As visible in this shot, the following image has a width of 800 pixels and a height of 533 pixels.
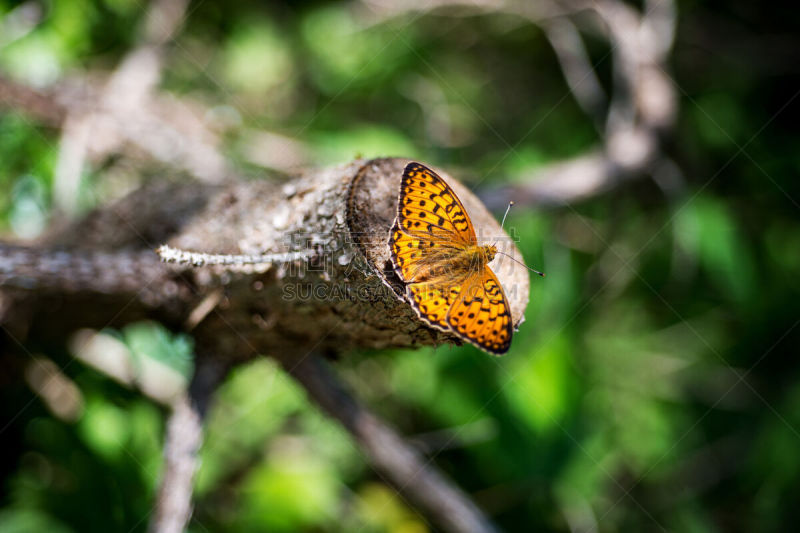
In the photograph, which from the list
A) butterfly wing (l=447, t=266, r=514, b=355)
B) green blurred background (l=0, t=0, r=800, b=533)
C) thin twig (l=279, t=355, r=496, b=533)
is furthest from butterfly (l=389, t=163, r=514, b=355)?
green blurred background (l=0, t=0, r=800, b=533)

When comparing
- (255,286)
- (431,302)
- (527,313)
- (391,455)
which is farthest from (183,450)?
(527,313)

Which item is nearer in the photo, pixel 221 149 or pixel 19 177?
pixel 19 177

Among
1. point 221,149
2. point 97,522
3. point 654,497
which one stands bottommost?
point 654,497

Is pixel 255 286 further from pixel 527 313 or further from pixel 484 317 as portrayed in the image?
pixel 527 313

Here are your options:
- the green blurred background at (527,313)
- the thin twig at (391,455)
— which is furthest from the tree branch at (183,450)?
the green blurred background at (527,313)

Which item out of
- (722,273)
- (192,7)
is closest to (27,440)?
(192,7)

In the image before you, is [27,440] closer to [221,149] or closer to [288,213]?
[221,149]

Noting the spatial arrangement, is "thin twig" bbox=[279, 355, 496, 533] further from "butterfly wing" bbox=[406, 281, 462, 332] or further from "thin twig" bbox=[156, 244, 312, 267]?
"butterfly wing" bbox=[406, 281, 462, 332]
